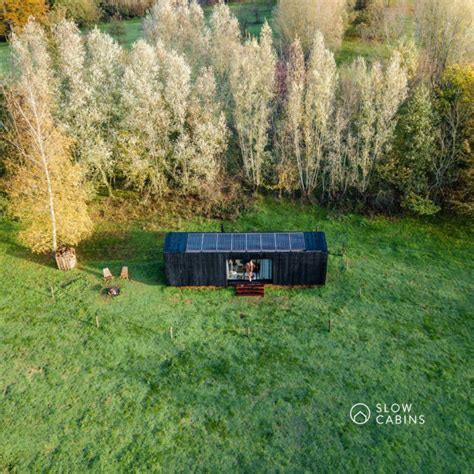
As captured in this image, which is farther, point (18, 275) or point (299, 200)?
point (299, 200)

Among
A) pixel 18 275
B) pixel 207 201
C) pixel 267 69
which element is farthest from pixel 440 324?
pixel 18 275

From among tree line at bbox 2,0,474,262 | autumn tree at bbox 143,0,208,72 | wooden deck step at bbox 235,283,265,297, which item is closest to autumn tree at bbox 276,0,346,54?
autumn tree at bbox 143,0,208,72

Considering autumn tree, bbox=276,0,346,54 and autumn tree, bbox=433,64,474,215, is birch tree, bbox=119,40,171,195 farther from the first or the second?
autumn tree, bbox=433,64,474,215

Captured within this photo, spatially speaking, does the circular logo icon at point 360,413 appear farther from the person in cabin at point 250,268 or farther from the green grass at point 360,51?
the green grass at point 360,51

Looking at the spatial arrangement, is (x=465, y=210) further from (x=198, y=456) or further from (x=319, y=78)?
(x=198, y=456)

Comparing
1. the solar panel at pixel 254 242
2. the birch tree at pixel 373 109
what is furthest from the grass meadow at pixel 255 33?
the solar panel at pixel 254 242

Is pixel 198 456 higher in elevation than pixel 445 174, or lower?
lower

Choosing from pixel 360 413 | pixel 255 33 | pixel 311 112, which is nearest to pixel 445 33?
pixel 311 112
